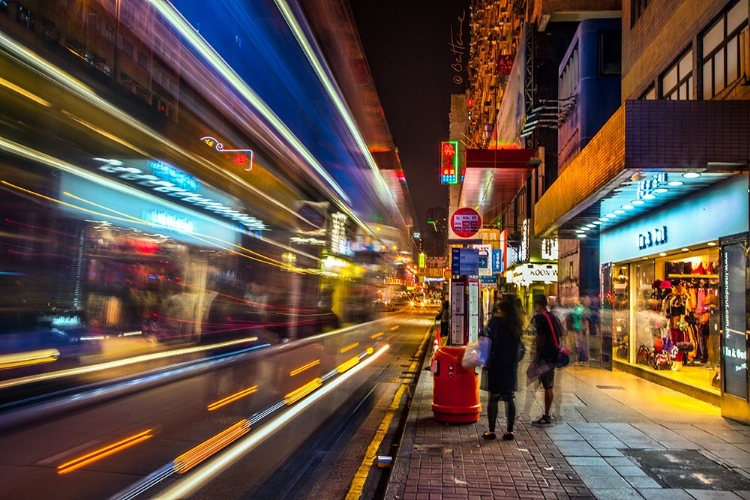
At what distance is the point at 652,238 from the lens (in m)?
13.0

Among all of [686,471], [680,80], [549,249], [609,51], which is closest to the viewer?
[686,471]

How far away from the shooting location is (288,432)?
8.50m

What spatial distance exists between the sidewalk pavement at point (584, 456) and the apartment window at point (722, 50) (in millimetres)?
5421

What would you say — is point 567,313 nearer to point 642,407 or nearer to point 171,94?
point 642,407

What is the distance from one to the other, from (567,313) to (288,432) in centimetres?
887

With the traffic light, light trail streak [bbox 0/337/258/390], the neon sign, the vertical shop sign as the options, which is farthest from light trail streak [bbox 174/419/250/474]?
the traffic light

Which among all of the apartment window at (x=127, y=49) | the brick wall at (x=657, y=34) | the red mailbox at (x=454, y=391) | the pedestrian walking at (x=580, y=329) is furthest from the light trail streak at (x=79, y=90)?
the pedestrian walking at (x=580, y=329)

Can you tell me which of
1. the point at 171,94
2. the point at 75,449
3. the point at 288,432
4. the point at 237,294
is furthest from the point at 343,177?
the point at 75,449

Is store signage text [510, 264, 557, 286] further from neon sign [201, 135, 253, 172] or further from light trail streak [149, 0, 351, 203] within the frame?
neon sign [201, 135, 253, 172]

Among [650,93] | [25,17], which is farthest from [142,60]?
[650,93]

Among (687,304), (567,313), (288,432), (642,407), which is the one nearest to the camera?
(288,432)

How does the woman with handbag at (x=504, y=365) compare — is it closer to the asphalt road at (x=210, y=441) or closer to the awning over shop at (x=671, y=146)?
the asphalt road at (x=210, y=441)

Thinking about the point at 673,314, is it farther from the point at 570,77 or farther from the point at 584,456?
the point at 570,77

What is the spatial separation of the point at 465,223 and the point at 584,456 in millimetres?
7938
